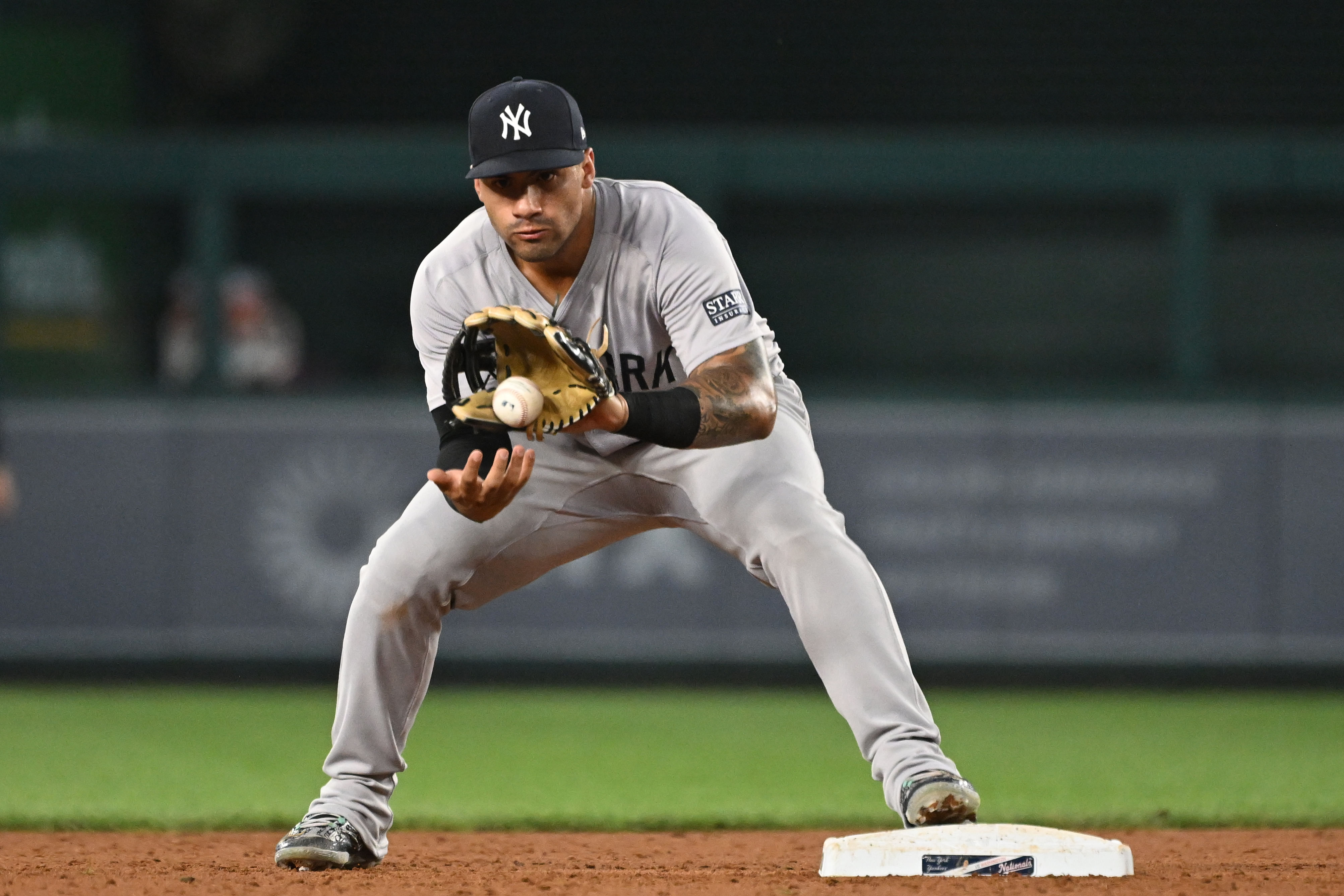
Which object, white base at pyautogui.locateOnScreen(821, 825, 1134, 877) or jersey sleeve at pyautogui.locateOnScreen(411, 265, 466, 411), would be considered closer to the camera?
white base at pyautogui.locateOnScreen(821, 825, 1134, 877)

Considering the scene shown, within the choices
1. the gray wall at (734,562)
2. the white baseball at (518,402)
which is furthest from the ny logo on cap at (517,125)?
the gray wall at (734,562)

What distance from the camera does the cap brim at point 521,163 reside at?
3.58 m

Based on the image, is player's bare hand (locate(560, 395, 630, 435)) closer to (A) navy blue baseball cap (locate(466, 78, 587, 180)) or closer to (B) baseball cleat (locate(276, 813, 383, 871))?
(A) navy blue baseball cap (locate(466, 78, 587, 180))

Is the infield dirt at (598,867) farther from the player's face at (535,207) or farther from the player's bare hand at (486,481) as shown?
the player's face at (535,207)

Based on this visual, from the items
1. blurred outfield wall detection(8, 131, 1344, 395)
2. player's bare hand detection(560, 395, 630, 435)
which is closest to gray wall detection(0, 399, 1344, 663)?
blurred outfield wall detection(8, 131, 1344, 395)

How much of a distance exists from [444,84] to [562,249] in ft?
26.0

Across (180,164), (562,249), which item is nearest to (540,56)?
(180,164)

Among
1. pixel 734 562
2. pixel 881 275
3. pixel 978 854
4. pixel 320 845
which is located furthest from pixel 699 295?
pixel 881 275

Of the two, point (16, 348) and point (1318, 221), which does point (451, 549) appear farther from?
point (1318, 221)

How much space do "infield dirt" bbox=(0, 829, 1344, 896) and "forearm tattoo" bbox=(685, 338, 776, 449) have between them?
0.82 metres

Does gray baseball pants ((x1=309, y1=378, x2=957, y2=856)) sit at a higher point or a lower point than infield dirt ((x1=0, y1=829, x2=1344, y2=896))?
higher

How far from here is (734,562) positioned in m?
8.45

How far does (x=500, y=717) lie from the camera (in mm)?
7699

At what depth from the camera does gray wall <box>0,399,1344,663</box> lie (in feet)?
27.5
